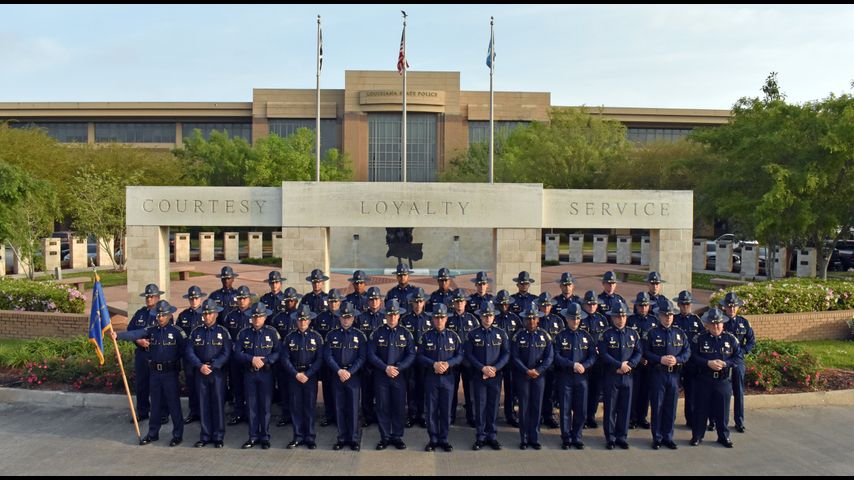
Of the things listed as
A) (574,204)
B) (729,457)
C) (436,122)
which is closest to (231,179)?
(436,122)

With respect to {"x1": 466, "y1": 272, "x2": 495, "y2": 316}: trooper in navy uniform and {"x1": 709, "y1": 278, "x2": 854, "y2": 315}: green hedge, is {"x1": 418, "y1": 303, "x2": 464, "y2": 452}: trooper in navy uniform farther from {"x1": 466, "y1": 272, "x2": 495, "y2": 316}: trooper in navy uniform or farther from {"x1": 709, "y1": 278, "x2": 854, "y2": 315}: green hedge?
{"x1": 709, "y1": 278, "x2": 854, "y2": 315}: green hedge

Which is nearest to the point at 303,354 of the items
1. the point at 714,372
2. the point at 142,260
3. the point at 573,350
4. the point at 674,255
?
the point at 573,350

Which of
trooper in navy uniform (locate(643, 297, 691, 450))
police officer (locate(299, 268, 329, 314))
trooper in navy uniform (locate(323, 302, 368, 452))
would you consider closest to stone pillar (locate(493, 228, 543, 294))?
police officer (locate(299, 268, 329, 314))

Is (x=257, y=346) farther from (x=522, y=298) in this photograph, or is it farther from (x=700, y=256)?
(x=700, y=256)

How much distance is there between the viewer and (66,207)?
108 ft

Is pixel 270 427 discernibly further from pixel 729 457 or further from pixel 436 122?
pixel 436 122

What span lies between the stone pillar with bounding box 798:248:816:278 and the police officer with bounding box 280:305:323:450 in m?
24.6

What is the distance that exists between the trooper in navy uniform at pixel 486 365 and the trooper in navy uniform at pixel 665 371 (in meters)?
1.87

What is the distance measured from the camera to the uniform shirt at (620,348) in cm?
812

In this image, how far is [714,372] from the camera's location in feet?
26.8

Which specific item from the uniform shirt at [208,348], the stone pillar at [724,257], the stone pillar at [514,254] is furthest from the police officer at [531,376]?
the stone pillar at [724,257]

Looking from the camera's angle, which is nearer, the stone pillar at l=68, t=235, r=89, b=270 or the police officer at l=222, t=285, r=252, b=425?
the police officer at l=222, t=285, r=252, b=425

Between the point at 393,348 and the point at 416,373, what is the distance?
114cm

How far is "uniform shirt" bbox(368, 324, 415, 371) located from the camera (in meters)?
8.12
